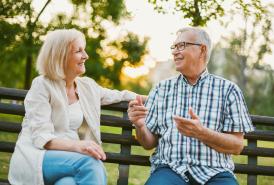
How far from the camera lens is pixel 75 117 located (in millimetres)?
3641

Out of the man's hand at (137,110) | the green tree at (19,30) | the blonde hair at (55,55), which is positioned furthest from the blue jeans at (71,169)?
the green tree at (19,30)

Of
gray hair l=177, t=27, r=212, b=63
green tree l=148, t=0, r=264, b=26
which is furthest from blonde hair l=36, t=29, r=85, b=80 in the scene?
green tree l=148, t=0, r=264, b=26

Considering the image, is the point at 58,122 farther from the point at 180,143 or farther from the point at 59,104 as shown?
the point at 180,143

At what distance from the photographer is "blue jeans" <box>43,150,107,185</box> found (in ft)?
10.6

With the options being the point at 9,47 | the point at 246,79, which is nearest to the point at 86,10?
the point at 9,47

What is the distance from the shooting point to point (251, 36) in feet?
95.3

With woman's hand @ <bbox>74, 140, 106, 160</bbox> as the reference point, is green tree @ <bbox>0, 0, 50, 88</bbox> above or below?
above

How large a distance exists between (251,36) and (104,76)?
1086cm

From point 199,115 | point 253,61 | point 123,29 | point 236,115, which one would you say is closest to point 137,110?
point 199,115

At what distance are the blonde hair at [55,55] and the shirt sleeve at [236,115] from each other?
123 cm

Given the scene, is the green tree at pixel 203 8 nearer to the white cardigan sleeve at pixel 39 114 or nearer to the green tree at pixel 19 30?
the white cardigan sleeve at pixel 39 114

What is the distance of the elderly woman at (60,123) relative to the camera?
3312 millimetres

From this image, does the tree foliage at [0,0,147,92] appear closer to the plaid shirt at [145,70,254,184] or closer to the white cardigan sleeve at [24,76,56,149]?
the plaid shirt at [145,70,254,184]

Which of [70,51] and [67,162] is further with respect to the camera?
[70,51]
